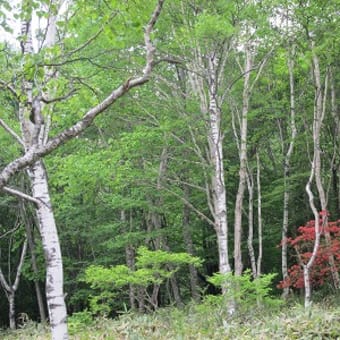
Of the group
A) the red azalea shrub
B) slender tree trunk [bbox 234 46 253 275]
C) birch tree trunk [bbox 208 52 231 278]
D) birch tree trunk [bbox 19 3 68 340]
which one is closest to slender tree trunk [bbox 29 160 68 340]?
birch tree trunk [bbox 19 3 68 340]

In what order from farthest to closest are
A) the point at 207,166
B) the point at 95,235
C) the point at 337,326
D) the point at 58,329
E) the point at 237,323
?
the point at 95,235 → the point at 207,166 → the point at 237,323 → the point at 337,326 → the point at 58,329

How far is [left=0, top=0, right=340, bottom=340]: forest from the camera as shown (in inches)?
211

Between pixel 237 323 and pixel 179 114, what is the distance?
5516 mm

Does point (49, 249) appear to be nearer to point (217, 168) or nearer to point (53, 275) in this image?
point (53, 275)

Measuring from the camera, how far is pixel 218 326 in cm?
823

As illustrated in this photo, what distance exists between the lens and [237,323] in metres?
7.97

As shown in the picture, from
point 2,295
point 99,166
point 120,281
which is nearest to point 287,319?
point 120,281

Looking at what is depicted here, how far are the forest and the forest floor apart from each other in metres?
0.04

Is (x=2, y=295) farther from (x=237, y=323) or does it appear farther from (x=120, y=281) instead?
(x=237, y=323)

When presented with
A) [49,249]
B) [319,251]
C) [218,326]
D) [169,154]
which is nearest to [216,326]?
[218,326]

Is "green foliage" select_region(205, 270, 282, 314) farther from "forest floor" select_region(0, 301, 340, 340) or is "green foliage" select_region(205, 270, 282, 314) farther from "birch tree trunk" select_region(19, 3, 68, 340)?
"birch tree trunk" select_region(19, 3, 68, 340)

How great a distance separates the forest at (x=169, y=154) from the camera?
5348 millimetres

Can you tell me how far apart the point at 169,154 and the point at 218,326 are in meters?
5.76

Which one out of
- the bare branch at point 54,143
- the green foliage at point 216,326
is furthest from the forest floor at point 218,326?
the bare branch at point 54,143
